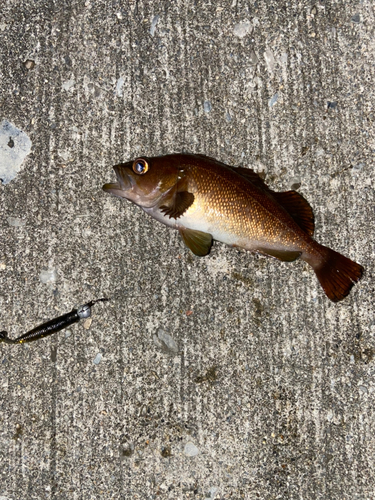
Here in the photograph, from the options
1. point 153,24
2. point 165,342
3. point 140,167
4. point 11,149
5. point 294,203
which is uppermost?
point 153,24

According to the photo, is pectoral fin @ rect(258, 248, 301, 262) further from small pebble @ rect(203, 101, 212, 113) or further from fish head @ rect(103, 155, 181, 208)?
small pebble @ rect(203, 101, 212, 113)

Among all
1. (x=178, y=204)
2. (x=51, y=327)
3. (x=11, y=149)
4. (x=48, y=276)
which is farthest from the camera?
(x=11, y=149)

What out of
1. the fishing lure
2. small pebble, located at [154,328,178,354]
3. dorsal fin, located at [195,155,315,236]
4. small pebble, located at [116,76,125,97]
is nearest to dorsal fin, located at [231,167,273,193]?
dorsal fin, located at [195,155,315,236]

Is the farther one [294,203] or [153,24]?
[153,24]

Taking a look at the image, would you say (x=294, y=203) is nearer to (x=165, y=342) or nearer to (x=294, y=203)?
(x=294, y=203)

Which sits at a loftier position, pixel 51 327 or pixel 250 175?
pixel 250 175

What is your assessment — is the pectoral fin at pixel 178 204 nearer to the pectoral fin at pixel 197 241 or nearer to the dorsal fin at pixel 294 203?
the pectoral fin at pixel 197 241

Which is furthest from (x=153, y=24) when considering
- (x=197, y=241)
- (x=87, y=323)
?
(x=87, y=323)

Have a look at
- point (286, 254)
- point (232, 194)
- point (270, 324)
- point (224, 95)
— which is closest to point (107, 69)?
point (224, 95)
